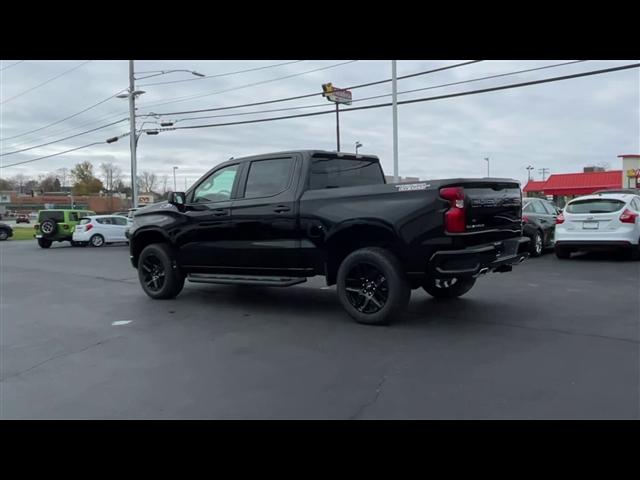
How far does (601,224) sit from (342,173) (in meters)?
7.16

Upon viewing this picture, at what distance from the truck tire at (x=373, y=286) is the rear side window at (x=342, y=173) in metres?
1.21

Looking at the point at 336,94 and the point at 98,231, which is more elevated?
the point at 336,94

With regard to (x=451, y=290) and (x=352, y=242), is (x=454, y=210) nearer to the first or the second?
(x=352, y=242)

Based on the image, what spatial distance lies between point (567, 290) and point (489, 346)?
362 centimetres

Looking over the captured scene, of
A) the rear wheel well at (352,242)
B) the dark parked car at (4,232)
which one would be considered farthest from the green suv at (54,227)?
the rear wheel well at (352,242)

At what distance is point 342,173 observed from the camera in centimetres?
693

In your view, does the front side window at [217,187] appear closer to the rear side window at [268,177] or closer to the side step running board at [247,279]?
the rear side window at [268,177]

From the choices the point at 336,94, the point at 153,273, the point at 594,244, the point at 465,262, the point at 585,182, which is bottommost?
the point at 153,273

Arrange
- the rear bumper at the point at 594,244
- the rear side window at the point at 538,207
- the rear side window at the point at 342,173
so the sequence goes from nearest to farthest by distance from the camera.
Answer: the rear side window at the point at 342,173 < the rear bumper at the point at 594,244 < the rear side window at the point at 538,207

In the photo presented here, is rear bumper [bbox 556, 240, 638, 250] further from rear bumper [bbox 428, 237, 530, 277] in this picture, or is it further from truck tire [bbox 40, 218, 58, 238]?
truck tire [bbox 40, 218, 58, 238]

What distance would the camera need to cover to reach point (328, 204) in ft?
19.9

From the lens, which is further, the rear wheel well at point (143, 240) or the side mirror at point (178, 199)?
the rear wheel well at point (143, 240)

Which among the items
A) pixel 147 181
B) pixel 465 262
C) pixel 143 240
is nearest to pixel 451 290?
pixel 465 262

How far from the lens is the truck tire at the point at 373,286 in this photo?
5.62 metres
